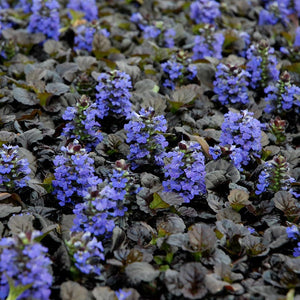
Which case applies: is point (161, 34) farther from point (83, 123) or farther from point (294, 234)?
point (294, 234)

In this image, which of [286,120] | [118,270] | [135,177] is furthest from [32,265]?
[286,120]

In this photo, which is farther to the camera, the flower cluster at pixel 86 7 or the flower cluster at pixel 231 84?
the flower cluster at pixel 86 7

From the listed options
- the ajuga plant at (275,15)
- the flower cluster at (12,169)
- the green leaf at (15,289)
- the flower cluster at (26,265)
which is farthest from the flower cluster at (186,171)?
the ajuga plant at (275,15)

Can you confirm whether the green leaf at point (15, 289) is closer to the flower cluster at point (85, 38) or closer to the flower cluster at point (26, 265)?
the flower cluster at point (26, 265)

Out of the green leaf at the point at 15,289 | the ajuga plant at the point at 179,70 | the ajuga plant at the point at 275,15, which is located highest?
A: the ajuga plant at the point at 275,15

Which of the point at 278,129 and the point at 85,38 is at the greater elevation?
the point at 278,129

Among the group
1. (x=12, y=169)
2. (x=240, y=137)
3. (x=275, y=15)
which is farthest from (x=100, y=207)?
(x=275, y=15)

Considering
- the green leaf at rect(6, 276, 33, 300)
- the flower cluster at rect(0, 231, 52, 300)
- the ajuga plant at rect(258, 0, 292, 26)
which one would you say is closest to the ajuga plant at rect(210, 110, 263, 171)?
the flower cluster at rect(0, 231, 52, 300)
